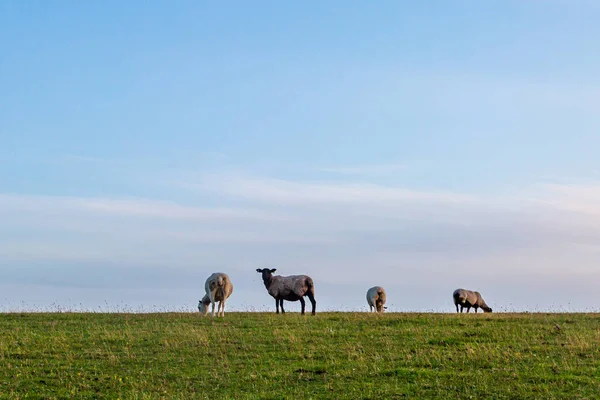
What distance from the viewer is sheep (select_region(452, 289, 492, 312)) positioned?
50.3 meters

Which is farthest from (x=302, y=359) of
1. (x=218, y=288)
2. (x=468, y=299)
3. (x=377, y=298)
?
(x=468, y=299)

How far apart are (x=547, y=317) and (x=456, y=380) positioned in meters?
14.8

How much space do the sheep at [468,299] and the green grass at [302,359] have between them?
21.2m

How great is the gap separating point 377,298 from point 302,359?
24.2 metres

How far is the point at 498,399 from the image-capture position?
16.2 meters

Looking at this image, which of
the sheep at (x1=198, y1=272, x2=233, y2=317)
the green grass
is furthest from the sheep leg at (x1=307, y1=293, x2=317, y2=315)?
the green grass

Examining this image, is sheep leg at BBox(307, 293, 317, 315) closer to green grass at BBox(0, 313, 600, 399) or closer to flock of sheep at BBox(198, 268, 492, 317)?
flock of sheep at BBox(198, 268, 492, 317)

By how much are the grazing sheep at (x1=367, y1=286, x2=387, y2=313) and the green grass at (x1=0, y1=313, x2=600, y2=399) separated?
49.3 feet

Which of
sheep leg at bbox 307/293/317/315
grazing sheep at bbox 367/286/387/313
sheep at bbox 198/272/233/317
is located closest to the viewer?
sheep at bbox 198/272/233/317

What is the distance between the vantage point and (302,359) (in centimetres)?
2055

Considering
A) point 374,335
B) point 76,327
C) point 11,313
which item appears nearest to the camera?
point 374,335

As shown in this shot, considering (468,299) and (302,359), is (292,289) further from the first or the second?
(468,299)

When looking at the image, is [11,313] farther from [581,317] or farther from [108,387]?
[581,317]

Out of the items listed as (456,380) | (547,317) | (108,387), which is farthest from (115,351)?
(547,317)
